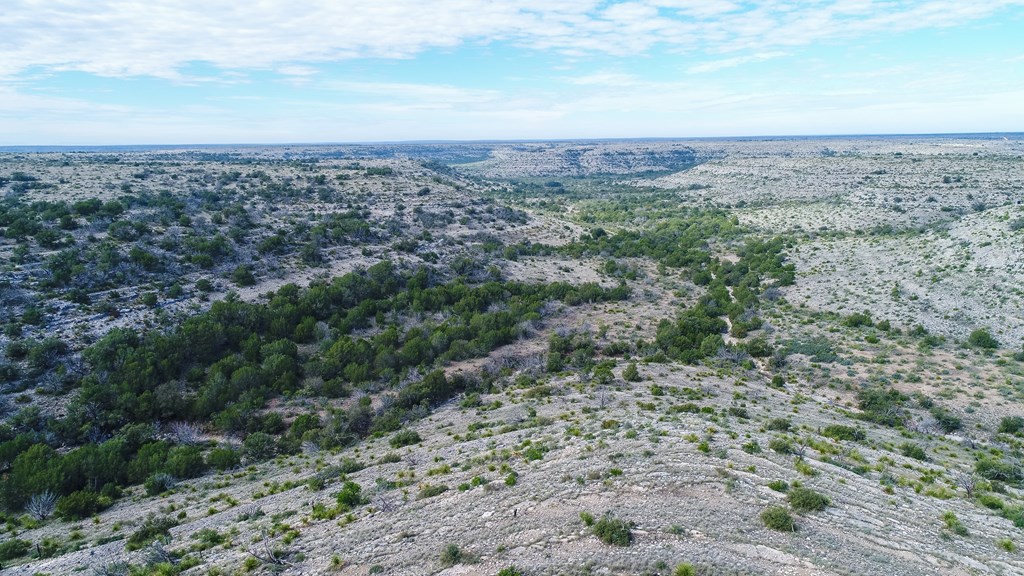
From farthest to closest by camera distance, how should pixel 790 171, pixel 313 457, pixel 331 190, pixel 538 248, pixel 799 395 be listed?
pixel 790 171 < pixel 331 190 < pixel 538 248 < pixel 799 395 < pixel 313 457

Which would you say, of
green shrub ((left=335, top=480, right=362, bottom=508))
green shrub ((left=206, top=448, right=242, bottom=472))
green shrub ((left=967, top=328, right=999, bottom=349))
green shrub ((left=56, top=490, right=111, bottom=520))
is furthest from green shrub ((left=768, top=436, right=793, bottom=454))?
green shrub ((left=967, top=328, right=999, bottom=349))

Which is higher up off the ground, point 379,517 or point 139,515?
point 379,517

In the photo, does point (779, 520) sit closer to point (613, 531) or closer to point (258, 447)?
point (613, 531)

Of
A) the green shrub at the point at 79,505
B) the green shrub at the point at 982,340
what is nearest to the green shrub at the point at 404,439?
the green shrub at the point at 79,505

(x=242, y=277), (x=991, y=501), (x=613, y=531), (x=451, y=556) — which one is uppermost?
(x=242, y=277)

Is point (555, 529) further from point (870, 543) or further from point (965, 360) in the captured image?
point (965, 360)

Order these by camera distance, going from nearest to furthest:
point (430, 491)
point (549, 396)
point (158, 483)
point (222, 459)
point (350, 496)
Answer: point (430, 491) → point (350, 496) → point (158, 483) → point (222, 459) → point (549, 396)

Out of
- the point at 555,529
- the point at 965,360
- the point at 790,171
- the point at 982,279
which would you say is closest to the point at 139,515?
the point at 555,529

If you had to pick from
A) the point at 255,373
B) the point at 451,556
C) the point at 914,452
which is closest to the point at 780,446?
the point at 914,452
